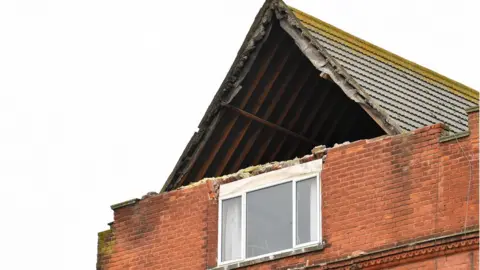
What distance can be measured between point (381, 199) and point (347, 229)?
0.75 meters

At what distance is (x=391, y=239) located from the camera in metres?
22.7

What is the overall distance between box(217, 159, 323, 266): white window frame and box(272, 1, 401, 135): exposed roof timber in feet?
3.89

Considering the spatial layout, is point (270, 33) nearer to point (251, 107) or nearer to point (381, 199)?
point (251, 107)

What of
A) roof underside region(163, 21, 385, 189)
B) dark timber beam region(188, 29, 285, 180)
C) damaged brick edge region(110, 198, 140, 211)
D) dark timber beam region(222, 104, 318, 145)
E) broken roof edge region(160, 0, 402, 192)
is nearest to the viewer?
broken roof edge region(160, 0, 402, 192)

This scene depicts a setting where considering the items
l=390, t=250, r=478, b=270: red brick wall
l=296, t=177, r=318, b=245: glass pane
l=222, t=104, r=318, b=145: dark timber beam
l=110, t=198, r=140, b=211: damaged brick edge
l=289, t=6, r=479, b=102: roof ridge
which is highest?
l=289, t=6, r=479, b=102: roof ridge

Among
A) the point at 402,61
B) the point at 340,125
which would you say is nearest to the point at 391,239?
the point at 340,125

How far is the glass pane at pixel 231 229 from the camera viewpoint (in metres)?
24.7

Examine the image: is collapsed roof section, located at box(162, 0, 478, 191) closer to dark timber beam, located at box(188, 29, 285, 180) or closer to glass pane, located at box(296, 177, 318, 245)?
dark timber beam, located at box(188, 29, 285, 180)

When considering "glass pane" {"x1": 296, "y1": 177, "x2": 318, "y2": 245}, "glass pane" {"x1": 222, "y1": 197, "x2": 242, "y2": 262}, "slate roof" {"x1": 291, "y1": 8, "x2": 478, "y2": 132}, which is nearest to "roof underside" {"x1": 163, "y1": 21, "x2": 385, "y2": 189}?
"slate roof" {"x1": 291, "y1": 8, "x2": 478, "y2": 132}

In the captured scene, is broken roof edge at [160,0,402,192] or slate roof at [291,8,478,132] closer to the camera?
broken roof edge at [160,0,402,192]

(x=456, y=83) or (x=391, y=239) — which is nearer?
(x=391, y=239)

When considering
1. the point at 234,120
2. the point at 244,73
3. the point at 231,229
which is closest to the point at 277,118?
the point at 234,120

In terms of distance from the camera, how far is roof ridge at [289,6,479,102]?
86.0 feet

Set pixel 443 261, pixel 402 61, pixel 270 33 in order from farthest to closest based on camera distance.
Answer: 1. pixel 402 61
2. pixel 270 33
3. pixel 443 261
